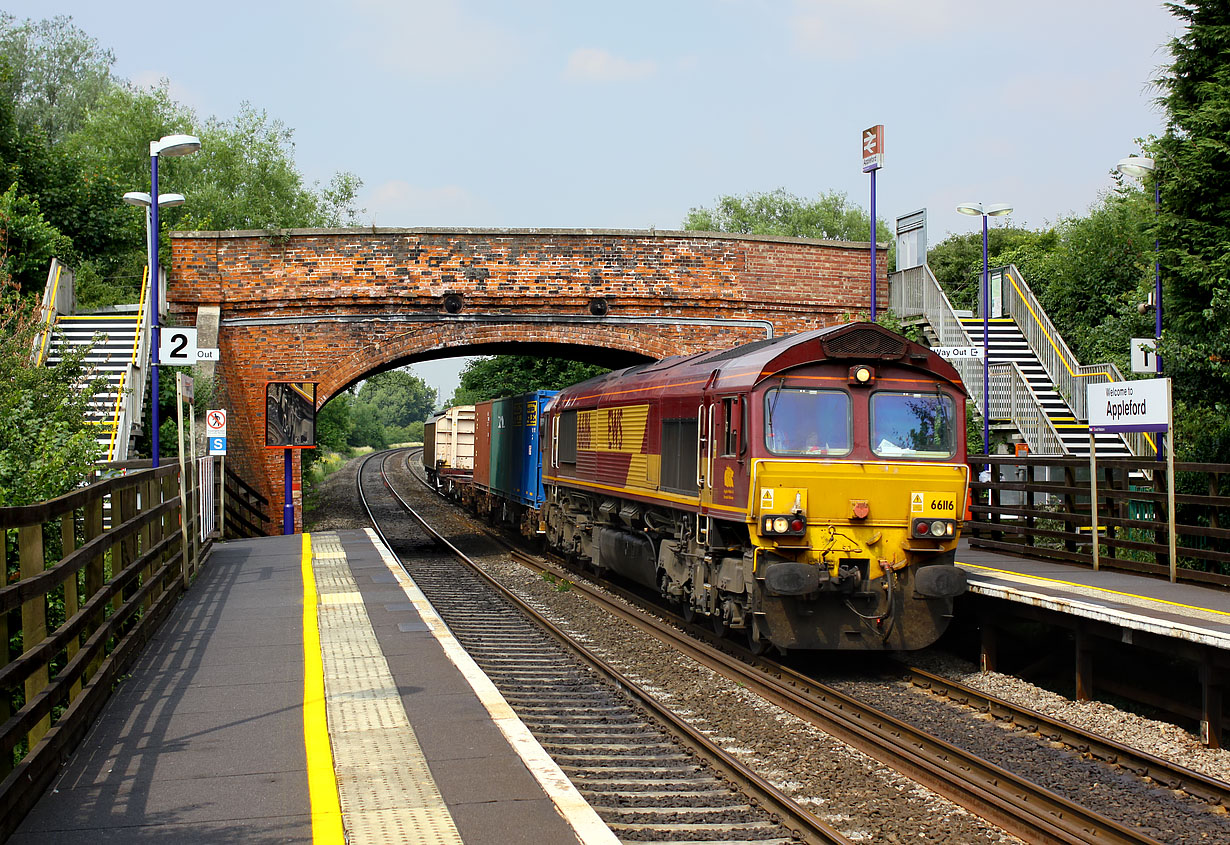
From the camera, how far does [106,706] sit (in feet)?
22.8

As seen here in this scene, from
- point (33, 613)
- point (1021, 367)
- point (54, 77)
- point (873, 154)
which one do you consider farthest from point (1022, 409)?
point (54, 77)

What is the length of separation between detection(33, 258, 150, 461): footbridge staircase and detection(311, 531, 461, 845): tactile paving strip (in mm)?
10330

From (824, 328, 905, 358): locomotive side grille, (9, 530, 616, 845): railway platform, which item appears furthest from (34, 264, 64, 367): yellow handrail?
(824, 328, 905, 358): locomotive side grille

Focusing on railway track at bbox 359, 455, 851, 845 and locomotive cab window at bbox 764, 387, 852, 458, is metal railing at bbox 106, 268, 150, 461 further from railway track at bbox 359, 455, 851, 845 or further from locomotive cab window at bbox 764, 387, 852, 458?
locomotive cab window at bbox 764, 387, 852, 458

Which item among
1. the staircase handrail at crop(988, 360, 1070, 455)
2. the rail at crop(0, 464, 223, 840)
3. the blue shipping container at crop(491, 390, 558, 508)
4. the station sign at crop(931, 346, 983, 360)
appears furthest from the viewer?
the blue shipping container at crop(491, 390, 558, 508)

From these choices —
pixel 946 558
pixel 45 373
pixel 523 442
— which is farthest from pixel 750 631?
pixel 523 442

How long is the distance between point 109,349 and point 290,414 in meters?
4.34

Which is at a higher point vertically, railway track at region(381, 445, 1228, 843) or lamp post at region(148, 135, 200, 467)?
lamp post at region(148, 135, 200, 467)

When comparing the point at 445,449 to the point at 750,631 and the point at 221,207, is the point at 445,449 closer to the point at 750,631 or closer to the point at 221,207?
the point at 221,207

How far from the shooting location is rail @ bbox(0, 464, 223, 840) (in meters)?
4.95

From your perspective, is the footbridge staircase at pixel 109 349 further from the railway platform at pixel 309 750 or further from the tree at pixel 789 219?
the tree at pixel 789 219

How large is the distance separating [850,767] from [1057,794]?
131 cm

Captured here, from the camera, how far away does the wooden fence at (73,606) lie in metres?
4.97

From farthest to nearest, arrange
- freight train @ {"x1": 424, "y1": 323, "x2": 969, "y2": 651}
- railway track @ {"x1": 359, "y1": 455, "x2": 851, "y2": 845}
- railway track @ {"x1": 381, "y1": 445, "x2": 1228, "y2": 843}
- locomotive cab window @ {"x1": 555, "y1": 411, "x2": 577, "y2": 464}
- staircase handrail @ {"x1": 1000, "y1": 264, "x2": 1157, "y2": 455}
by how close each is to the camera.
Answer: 1. staircase handrail @ {"x1": 1000, "y1": 264, "x2": 1157, "y2": 455}
2. locomotive cab window @ {"x1": 555, "y1": 411, "x2": 577, "y2": 464}
3. freight train @ {"x1": 424, "y1": 323, "x2": 969, "y2": 651}
4. railway track @ {"x1": 381, "y1": 445, "x2": 1228, "y2": 843}
5. railway track @ {"x1": 359, "y1": 455, "x2": 851, "y2": 845}
